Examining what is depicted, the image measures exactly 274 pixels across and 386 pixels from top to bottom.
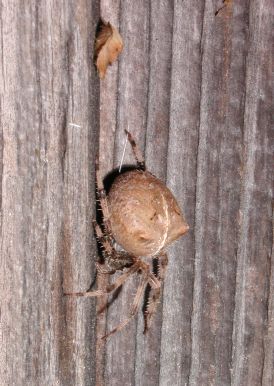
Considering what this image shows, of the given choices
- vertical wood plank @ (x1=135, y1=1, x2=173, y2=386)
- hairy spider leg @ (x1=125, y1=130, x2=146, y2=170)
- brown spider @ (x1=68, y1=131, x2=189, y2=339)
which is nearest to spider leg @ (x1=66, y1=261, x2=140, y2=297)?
brown spider @ (x1=68, y1=131, x2=189, y2=339)

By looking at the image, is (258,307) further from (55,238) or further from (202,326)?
(55,238)

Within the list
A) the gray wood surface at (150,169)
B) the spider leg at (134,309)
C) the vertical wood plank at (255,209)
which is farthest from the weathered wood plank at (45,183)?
the vertical wood plank at (255,209)

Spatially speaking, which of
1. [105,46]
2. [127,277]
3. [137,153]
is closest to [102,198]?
[137,153]

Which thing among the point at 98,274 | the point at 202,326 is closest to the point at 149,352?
the point at 202,326

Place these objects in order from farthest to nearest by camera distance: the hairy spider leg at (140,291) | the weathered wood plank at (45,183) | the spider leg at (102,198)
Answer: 1. the hairy spider leg at (140,291)
2. the spider leg at (102,198)
3. the weathered wood plank at (45,183)

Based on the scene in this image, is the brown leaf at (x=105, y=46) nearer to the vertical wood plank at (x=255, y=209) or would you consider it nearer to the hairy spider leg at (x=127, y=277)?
the vertical wood plank at (x=255, y=209)
